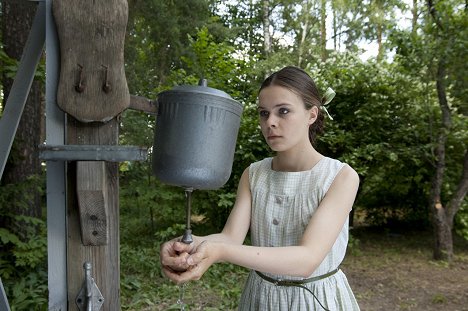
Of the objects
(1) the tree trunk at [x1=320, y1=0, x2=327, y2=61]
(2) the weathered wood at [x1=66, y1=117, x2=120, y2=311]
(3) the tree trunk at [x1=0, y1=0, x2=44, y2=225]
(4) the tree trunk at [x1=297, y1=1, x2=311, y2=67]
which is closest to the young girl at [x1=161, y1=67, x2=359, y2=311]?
(2) the weathered wood at [x1=66, y1=117, x2=120, y2=311]

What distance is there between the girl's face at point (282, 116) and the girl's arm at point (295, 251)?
0.75 feet

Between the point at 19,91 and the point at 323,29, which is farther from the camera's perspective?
the point at 323,29

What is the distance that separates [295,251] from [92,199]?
25.2 inches

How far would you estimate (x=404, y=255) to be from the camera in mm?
6559

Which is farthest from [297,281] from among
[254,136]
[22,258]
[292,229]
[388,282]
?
[254,136]

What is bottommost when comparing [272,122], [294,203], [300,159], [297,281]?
[297,281]

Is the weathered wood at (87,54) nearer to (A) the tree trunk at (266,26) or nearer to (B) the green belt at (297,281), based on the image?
(B) the green belt at (297,281)

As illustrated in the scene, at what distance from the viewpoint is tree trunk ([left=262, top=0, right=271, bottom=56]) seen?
562 inches

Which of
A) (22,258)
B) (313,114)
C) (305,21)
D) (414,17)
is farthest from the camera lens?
(305,21)

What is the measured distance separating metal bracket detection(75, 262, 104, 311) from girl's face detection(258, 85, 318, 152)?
2.48 feet

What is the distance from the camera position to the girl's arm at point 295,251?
111cm

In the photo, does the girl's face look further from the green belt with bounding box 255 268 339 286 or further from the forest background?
the forest background

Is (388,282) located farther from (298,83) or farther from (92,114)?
(92,114)

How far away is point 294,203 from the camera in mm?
1564
